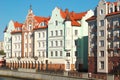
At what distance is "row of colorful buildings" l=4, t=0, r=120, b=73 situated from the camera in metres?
73.9

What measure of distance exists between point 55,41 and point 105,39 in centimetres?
2195

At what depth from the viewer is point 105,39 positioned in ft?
245

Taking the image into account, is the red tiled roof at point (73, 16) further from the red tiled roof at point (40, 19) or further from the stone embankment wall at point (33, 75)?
the stone embankment wall at point (33, 75)

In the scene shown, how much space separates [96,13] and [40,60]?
27086 mm

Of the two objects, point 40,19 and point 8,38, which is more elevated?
point 40,19

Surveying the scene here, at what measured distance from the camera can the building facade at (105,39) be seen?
2837 inches

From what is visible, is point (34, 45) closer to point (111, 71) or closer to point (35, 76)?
point (35, 76)

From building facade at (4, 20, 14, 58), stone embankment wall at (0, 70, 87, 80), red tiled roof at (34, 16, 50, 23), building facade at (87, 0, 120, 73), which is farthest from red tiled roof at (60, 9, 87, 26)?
building facade at (4, 20, 14, 58)

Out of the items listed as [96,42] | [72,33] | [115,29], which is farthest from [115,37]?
[72,33]

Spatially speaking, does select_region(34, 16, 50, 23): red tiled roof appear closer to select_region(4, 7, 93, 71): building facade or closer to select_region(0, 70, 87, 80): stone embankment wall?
select_region(4, 7, 93, 71): building facade

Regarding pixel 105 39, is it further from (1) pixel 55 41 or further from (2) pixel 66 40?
(1) pixel 55 41

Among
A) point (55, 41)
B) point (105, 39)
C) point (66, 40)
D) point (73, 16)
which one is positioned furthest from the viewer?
point (73, 16)

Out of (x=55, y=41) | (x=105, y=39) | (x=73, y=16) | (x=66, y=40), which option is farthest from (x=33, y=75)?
(x=73, y=16)

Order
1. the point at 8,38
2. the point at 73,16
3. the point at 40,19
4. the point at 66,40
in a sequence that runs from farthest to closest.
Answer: the point at 8,38, the point at 40,19, the point at 73,16, the point at 66,40
